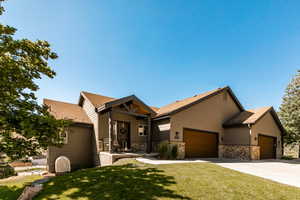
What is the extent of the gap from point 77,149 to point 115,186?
8001mm

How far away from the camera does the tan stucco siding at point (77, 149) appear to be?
1066 centimetres

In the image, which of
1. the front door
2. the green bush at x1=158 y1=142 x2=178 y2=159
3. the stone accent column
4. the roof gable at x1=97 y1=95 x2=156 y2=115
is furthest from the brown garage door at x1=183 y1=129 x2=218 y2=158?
the front door

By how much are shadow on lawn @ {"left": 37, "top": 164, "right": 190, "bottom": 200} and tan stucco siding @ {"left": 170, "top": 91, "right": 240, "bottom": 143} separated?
19.9 feet

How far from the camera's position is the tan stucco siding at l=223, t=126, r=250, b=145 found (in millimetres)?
13358

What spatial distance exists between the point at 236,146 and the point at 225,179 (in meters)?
9.56

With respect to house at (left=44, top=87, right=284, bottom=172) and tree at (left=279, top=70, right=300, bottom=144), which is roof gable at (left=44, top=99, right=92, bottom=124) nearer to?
house at (left=44, top=87, right=284, bottom=172)

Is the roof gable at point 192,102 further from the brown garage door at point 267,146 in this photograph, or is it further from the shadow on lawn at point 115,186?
the shadow on lawn at point 115,186

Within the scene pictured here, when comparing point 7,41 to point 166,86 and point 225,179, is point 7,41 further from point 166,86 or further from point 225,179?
point 166,86

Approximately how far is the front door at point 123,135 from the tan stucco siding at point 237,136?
30.2 feet

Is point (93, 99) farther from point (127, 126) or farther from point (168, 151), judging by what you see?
point (168, 151)

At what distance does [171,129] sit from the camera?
38.6ft

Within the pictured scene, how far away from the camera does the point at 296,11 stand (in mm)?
8844

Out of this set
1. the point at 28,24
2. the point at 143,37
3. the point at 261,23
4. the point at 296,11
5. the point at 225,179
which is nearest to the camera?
the point at 225,179

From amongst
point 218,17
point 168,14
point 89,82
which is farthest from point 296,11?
point 89,82
